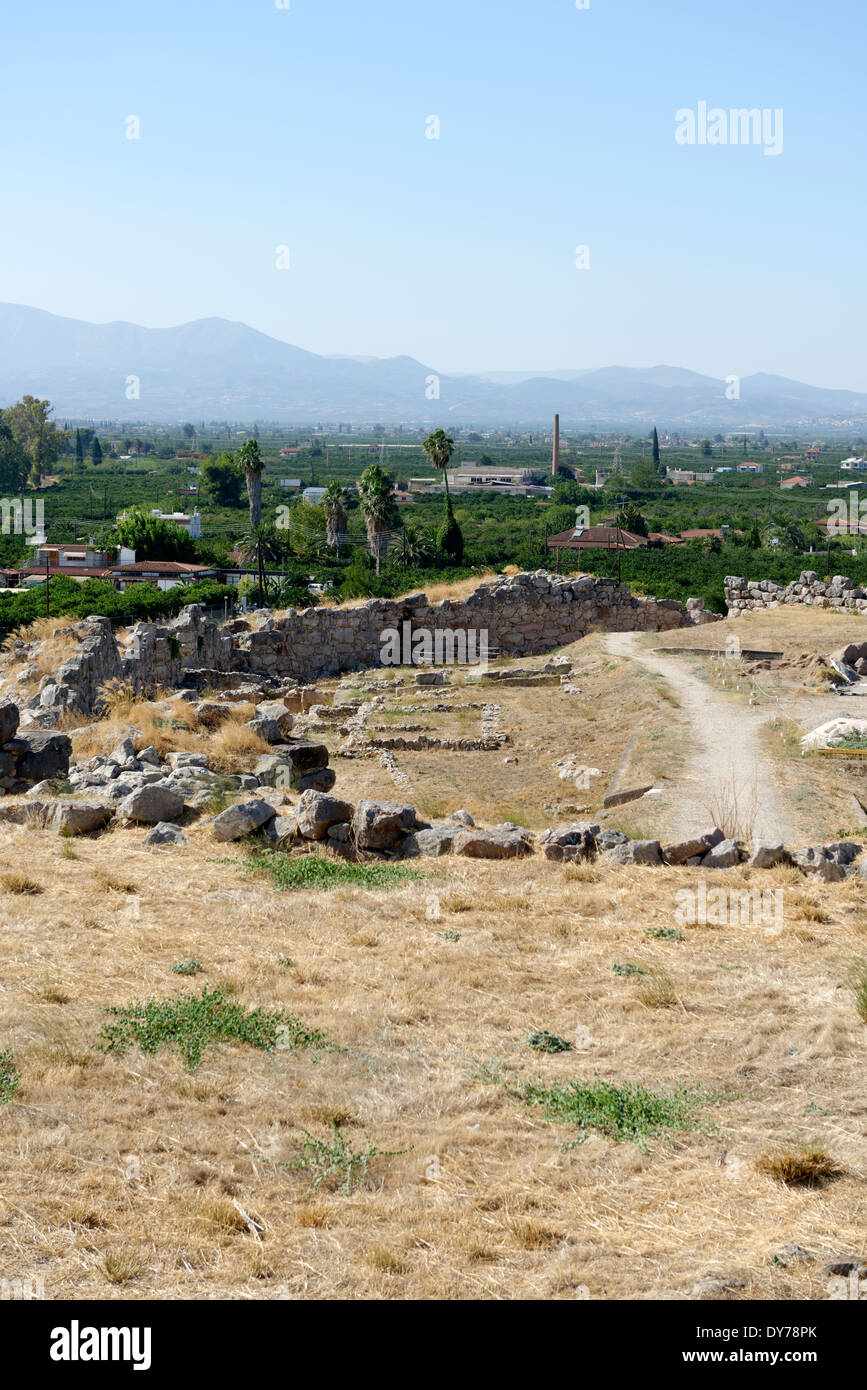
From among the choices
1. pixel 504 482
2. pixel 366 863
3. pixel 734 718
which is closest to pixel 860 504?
pixel 504 482

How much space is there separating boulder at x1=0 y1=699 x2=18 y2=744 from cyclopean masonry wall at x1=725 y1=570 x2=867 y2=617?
78.2 ft

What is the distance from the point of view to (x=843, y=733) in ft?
57.6

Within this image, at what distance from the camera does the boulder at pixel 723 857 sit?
1108 centimetres

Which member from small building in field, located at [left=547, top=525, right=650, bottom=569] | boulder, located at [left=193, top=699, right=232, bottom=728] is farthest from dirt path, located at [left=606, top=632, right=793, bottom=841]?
small building in field, located at [left=547, top=525, right=650, bottom=569]

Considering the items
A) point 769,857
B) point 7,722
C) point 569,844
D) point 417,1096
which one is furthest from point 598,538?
point 417,1096

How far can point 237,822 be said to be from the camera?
11.4 meters

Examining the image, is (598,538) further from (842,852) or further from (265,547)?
(842,852)

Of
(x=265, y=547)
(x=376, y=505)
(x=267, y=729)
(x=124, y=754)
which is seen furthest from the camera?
(x=265, y=547)

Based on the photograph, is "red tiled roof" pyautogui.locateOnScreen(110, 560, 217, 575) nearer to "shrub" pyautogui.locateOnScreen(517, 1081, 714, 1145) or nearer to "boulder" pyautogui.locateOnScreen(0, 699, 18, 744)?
"boulder" pyautogui.locateOnScreen(0, 699, 18, 744)

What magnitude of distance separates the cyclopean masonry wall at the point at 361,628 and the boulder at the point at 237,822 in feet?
36.9

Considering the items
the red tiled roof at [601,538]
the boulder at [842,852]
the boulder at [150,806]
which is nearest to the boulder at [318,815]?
the boulder at [150,806]

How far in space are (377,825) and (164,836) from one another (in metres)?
2.04
